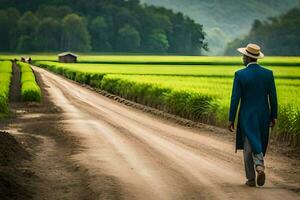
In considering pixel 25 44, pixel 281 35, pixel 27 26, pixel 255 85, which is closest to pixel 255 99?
pixel 255 85

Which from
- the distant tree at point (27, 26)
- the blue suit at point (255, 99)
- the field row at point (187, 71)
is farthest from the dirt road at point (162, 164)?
the distant tree at point (27, 26)

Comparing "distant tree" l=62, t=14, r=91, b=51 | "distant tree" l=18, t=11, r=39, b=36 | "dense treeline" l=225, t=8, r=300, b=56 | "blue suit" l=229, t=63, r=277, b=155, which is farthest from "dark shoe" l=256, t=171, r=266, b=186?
"distant tree" l=18, t=11, r=39, b=36

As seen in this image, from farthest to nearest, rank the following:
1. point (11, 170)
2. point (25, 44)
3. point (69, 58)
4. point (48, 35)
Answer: point (48, 35) → point (25, 44) → point (69, 58) → point (11, 170)

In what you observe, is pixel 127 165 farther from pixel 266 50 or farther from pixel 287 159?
pixel 266 50

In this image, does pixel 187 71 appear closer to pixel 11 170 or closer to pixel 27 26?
pixel 11 170

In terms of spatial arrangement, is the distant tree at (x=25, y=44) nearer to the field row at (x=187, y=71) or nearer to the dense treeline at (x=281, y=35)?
the dense treeline at (x=281, y=35)

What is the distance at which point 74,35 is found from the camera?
7741 inches

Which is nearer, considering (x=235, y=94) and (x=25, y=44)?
(x=235, y=94)

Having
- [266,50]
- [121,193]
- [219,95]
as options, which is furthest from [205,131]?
[266,50]

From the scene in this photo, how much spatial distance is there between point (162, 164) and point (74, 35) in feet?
618

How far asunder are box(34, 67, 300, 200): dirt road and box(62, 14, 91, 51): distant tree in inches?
6938

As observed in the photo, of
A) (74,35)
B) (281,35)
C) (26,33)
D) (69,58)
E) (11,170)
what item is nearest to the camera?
(11,170)

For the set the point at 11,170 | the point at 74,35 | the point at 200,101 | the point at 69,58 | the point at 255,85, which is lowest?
the point at 69,58

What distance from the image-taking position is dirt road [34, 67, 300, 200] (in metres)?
8.85
